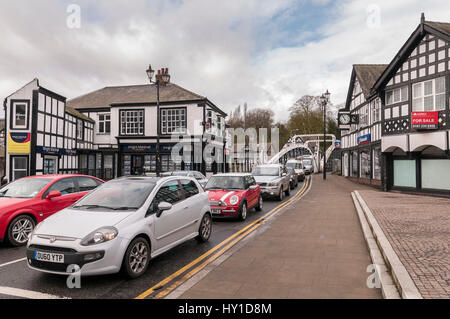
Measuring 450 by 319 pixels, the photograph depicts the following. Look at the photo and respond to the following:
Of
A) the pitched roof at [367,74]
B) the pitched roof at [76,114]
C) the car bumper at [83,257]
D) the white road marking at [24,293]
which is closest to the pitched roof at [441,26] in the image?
the pitched roof at [367,74]

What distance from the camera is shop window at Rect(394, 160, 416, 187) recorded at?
1760 cm

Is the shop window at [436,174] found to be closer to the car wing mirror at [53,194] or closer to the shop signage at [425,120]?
the shop signage at [425,120]

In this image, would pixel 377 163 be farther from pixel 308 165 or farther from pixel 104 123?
pixel 104 123

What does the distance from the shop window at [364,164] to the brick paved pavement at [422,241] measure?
1184cm

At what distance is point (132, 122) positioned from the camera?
29.2 m

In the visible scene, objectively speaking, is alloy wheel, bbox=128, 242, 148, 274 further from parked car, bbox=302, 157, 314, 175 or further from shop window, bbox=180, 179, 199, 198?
parked car, bbox=302, 157, 314, 175

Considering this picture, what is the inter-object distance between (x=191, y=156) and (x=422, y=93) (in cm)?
1800

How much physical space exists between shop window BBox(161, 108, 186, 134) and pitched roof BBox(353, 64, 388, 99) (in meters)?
15.2

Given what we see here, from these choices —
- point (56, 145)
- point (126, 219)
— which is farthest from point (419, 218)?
point (56, 145)

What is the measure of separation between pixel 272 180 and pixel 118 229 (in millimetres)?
11527

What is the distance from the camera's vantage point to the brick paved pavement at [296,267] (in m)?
4.48

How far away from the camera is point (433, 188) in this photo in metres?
16.3
